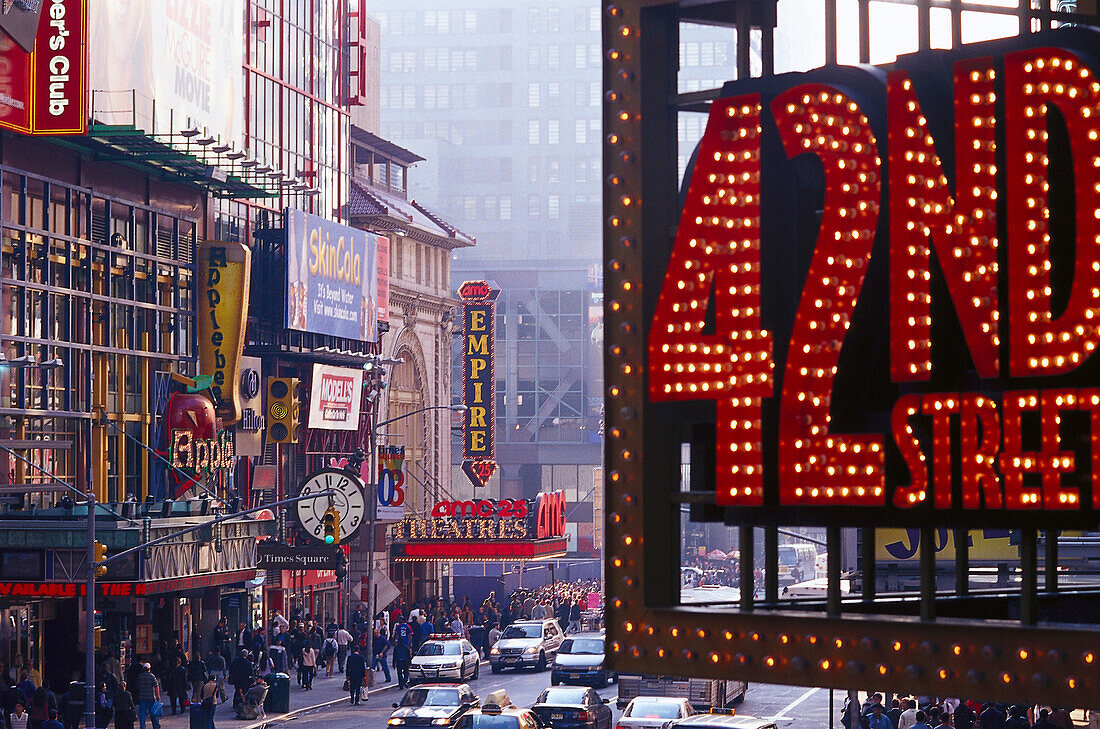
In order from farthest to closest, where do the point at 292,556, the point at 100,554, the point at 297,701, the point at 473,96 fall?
the point at 473,96 < the point at 292,556 < the point at 297,701 < the point at 100,554

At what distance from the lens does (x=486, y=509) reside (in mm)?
69188

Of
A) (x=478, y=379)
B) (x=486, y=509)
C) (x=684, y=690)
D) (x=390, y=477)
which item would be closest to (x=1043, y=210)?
(x=684, y=690)

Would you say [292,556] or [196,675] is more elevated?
[292,556]

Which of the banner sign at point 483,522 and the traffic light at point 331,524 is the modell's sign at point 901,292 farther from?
the banner sign at point 483,522

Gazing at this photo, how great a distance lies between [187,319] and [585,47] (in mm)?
127977

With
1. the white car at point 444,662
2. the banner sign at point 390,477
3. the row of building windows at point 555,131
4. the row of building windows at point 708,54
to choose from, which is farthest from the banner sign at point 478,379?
the row of building windows at point 708,54

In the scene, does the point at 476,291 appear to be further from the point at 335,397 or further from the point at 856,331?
the point at 856,331

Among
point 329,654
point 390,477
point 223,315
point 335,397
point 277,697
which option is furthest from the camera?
point 335,397

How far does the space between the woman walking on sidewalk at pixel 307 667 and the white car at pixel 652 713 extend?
17.8 meters

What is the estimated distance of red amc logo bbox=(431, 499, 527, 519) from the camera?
2714 inches

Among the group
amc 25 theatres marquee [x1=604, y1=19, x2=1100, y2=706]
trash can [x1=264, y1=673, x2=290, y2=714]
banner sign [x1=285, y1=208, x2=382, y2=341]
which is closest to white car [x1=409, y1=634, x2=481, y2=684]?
trash can [x1=264, y1=673, x2=290, y2=714]

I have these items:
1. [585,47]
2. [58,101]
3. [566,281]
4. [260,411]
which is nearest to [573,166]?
[585,47]

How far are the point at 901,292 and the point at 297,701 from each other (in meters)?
43.2

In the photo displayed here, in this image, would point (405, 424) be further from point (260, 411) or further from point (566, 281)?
point (566, 281)
